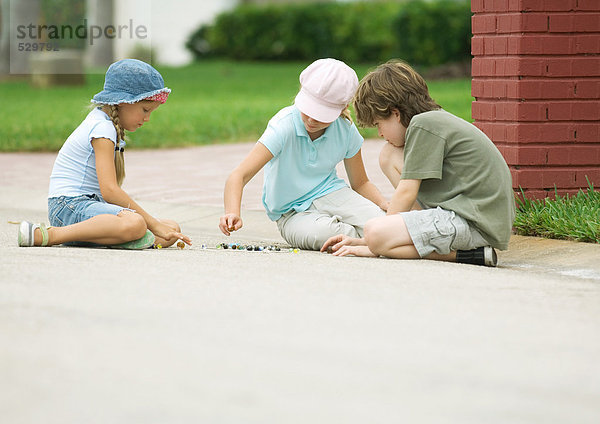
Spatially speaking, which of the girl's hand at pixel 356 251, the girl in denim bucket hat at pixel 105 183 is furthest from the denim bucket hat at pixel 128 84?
the girl's hand at pixel 356 251

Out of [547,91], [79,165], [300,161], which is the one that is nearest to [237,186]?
[300,161]

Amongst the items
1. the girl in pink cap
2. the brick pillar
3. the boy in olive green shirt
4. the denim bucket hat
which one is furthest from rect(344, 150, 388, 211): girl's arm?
the denim bucket hat

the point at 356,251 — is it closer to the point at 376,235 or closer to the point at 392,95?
the point at 376,235

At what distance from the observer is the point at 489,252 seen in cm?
535

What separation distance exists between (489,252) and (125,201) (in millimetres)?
1987

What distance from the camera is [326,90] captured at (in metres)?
5.59

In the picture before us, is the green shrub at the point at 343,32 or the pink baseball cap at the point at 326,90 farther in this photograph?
the green shrub at the point at 343,32

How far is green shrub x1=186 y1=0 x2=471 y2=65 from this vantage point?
23328mm

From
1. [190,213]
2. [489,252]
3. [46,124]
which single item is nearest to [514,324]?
[489,252]

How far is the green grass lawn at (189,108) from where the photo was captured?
12.5 meters

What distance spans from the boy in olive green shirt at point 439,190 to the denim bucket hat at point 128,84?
49.3 inches

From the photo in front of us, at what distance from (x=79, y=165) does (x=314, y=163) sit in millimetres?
1333

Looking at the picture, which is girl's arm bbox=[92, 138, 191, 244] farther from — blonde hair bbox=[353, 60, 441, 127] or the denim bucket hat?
blonde hair bbox=[353, 60, 441, 127]

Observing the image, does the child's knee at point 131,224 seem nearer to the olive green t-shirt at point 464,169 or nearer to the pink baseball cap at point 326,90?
the pink baseball cap at point 326,90
